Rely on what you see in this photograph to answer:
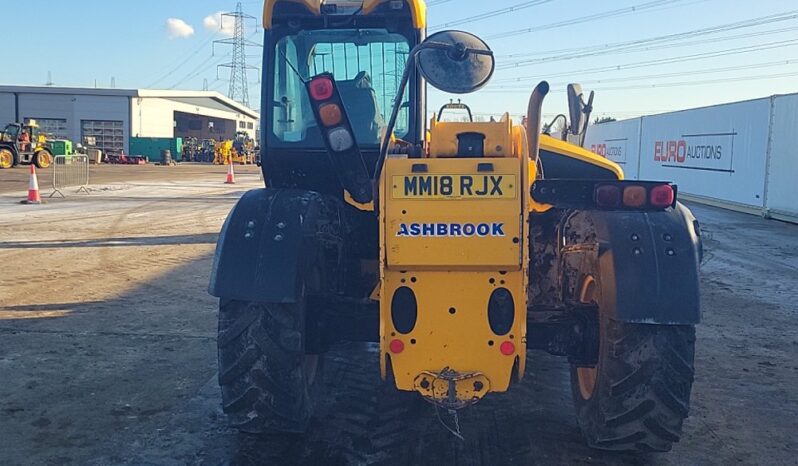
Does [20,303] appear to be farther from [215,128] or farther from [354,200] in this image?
[215,128]

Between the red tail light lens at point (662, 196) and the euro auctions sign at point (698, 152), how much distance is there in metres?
18.3

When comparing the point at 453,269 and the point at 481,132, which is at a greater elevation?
the point at 481,132

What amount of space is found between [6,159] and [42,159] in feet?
5.57

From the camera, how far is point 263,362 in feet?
12.9

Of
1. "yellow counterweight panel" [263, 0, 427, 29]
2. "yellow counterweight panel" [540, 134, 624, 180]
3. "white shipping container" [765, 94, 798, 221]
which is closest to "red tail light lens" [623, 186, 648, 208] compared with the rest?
"yellow counterweight panel" [540, 134, 624, 180]

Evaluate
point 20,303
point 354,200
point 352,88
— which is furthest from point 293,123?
point 20,303

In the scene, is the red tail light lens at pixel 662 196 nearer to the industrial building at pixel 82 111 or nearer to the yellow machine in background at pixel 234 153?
the yellow machine in background at pixel 234 153

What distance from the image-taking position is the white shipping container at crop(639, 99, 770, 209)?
758 inches

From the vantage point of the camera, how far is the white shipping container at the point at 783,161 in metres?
17.5

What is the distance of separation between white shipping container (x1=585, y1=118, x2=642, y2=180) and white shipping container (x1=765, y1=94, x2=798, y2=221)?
849 centimetres

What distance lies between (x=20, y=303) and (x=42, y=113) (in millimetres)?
55191

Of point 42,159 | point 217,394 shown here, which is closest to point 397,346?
point 217,394

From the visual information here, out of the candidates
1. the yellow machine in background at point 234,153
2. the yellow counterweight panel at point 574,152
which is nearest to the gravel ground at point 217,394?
the yellow counterweight panel at point 574,152

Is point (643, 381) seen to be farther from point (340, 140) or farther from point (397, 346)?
point (340, 140)
